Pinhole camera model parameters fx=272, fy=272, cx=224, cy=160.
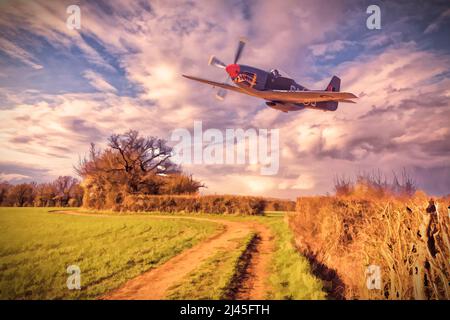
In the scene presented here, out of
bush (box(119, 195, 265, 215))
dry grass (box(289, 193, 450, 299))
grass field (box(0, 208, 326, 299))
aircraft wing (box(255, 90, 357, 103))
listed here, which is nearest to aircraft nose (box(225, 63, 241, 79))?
aircraft wing (box(255, 90, 357, 103))

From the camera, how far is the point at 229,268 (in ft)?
30.5

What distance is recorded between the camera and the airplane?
1416 cm

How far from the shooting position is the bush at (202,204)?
33.8 m

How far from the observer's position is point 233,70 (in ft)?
54.8

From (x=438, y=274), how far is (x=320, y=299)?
2425 millimetres

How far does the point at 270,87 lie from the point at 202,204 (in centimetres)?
2121

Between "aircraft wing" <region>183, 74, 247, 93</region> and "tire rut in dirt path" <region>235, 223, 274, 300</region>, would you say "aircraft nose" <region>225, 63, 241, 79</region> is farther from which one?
"tire rut in dirt path" <region>235, 223, 274, 300</region>

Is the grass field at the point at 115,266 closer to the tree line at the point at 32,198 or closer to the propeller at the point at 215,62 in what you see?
the propeller at the point at 215,62

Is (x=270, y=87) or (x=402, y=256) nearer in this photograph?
(x=402, y=256)

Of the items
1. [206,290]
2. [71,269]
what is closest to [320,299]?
[206,290]

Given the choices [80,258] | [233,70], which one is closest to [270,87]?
[233,70]

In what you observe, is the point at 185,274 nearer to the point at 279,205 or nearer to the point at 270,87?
the point at 270,87

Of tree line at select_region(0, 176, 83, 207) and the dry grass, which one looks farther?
tree line at select_region(0, 176, 83, 207)
